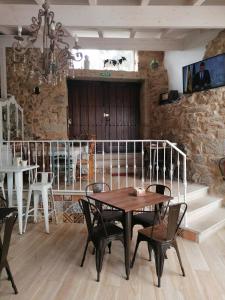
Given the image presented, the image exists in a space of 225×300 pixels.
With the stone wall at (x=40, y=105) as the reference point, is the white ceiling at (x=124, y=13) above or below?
above

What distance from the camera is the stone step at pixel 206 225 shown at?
3490mm

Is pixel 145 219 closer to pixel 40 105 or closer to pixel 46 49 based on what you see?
pixel 46 49

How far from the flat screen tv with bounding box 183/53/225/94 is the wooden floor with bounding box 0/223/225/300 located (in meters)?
2.86

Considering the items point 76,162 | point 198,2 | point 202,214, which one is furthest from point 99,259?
point 198,2

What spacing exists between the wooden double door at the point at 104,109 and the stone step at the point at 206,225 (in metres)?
4.25

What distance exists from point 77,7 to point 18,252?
3619 mm

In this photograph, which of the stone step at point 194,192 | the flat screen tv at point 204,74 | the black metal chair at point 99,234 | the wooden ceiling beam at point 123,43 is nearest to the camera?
the black metal chair at point 99,234

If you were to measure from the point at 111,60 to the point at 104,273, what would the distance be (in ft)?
19.5

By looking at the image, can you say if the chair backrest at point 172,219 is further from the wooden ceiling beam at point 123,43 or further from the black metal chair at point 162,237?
the wooden ceiling beam at point 123,43

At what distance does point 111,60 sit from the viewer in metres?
7.16

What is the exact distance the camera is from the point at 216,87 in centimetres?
472

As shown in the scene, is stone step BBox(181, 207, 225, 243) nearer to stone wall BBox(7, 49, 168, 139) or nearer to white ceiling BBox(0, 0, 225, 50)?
white ceiling BBox(0, 0, 225, 50)

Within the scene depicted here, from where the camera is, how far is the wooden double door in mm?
7707

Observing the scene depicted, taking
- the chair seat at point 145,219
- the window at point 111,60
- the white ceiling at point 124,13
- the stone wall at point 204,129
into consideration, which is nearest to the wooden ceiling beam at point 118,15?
the white ceiling at point 124,13
